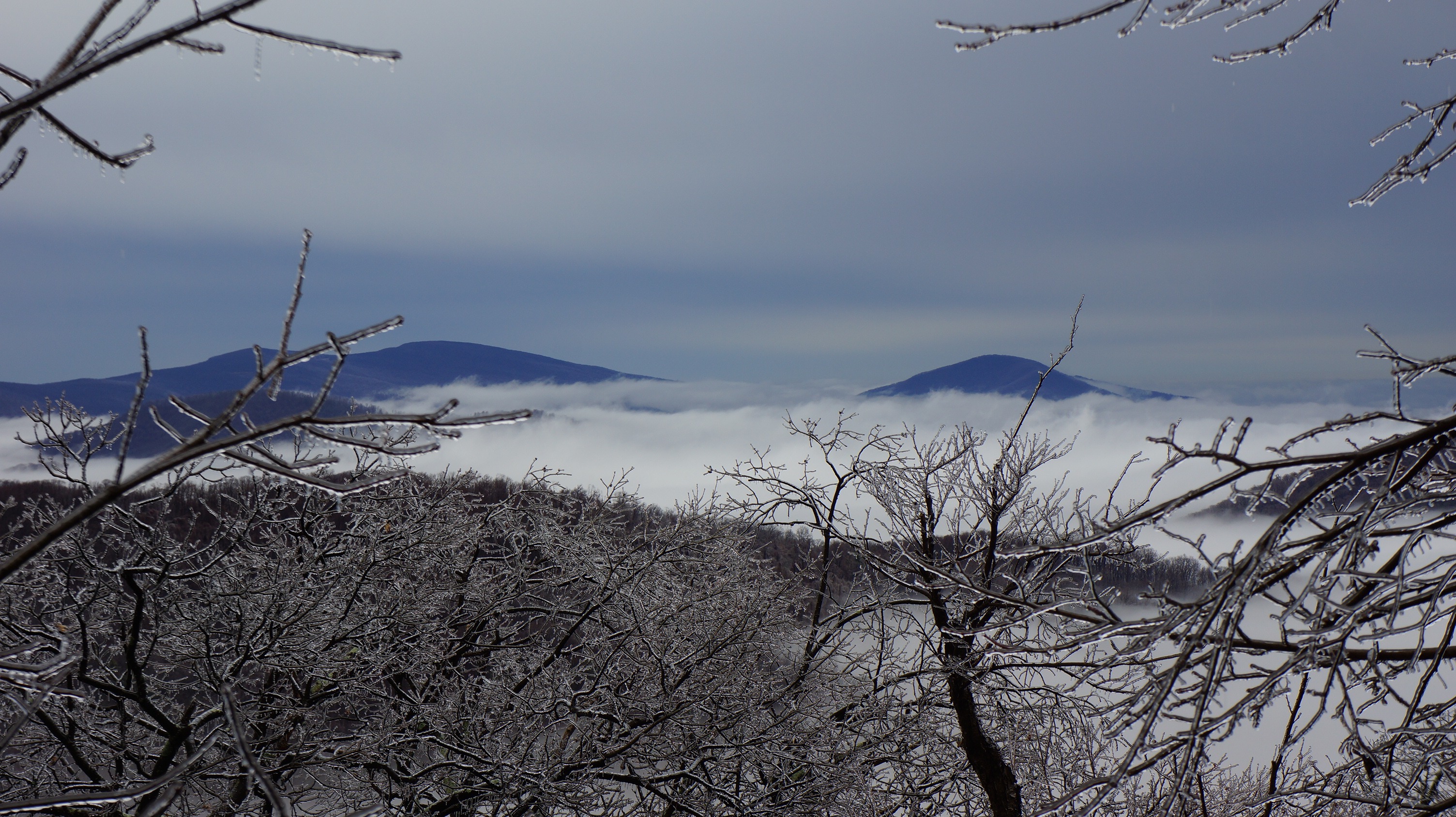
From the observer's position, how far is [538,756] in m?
8.76

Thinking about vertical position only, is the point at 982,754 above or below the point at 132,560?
below

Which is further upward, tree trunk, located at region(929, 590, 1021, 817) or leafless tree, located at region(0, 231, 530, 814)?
leafless tree, located at region(0, 231, 530, 814)

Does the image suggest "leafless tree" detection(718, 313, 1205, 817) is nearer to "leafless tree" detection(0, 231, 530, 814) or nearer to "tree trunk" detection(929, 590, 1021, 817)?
"tree trunk" detection(929, 590, 1021, 817)

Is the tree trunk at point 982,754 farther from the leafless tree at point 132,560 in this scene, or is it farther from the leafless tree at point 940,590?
the leafless tree at point 132,560

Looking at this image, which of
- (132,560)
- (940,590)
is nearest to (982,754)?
(940,590)

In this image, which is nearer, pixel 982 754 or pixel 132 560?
pixel 132 560

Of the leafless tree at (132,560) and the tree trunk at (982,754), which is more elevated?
the leafless tree at (132,560)

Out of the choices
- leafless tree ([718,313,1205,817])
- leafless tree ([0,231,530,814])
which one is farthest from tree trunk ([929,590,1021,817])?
leafless tree ([0,231,530,814])

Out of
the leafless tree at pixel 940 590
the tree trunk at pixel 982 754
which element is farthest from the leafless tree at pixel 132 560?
the tree trunk at pixel 982 754

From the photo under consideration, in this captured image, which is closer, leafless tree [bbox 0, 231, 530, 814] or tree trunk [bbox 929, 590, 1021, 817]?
leafless tree [bbox 0, 231, 530, 814]

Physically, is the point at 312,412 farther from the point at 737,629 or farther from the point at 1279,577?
the point at 737,629

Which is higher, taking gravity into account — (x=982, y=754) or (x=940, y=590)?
(x=940, y=590)

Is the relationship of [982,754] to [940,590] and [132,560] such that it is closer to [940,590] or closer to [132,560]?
[940,590]

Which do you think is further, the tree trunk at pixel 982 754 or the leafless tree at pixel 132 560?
the tree trunk at pixel 982 754
